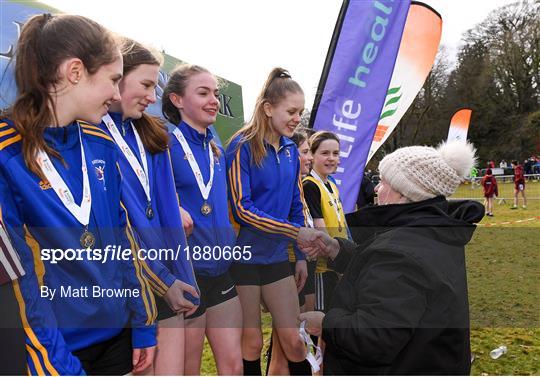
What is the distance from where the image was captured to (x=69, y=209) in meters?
1.43

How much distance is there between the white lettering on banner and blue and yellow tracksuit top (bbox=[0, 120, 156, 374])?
267 centimetres

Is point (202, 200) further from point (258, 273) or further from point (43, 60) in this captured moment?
point (43, 60)

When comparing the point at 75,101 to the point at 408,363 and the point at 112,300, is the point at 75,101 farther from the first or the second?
the point at 408,363

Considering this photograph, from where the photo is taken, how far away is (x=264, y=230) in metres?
2.51

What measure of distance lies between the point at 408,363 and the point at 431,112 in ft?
106

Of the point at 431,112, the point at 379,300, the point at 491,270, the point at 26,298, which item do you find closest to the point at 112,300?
the point at 26,298

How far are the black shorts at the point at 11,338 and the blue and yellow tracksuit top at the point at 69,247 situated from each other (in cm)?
2

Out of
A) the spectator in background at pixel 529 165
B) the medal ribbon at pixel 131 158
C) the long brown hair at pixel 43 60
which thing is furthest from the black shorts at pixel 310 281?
the spectator in background at pixel 529 165

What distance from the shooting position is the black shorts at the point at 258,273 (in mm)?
2586

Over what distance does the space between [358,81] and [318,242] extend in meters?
1.92

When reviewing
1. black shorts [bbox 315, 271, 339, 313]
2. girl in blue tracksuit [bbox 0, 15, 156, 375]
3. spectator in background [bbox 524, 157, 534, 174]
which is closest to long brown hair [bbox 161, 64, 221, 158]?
girl in blue tracksuit [bbox 0, 15, 156, 375]

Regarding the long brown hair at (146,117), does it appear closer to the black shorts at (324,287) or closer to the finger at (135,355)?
the finger at (135,355)

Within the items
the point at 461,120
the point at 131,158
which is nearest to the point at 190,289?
the point at 131,158

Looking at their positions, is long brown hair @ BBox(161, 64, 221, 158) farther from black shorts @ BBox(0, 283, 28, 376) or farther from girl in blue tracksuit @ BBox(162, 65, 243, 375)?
black shorts @ BBox(0, 283, 28, 376)
